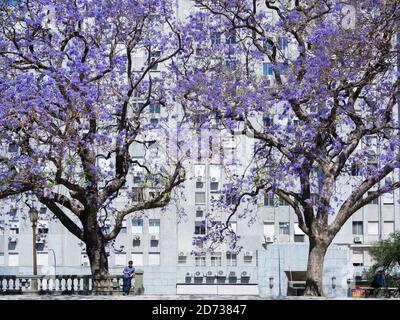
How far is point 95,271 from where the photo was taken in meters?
28.8

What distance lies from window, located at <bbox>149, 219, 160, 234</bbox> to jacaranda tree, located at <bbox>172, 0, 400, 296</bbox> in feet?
87.4

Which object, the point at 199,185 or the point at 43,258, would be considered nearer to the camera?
the point at 199,185

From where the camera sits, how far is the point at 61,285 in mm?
30453

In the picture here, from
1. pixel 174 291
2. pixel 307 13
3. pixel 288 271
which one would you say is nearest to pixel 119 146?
pixel 307 13

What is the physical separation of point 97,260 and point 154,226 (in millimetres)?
26569

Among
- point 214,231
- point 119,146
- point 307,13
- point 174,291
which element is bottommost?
point 174,291

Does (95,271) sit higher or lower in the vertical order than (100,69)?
lower

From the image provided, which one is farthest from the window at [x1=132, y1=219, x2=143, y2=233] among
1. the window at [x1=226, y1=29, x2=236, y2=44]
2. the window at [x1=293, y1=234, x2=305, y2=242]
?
the window at [x1=226, y1=29, x2=236, y2=44]

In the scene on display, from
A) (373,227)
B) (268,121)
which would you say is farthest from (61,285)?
(373,227)

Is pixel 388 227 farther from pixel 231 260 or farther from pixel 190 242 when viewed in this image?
pixel 190 242

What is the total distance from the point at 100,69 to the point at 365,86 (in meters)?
8.86

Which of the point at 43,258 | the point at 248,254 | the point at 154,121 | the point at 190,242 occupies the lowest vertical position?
the point at 43,258

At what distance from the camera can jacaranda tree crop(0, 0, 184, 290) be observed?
85.5ft
